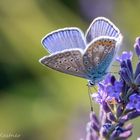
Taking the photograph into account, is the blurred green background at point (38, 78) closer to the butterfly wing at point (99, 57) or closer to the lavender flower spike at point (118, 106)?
the butterfly wing at point (99, 57)

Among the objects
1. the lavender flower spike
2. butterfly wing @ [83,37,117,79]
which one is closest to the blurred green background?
butterfly wing @ [83,37,117,79]

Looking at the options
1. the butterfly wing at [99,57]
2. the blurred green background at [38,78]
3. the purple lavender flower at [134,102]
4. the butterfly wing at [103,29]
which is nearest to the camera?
the purple lavender flower at [134,102]

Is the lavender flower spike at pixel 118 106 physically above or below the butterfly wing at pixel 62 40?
below

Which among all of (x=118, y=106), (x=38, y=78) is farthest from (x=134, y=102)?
(x=38, y=78)

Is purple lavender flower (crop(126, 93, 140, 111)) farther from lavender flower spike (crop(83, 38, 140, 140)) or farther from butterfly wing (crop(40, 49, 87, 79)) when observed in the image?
butterfly wing (crop(40, 49, 87, 79))

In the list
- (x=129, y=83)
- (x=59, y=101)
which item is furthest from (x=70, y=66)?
(x=59, y=101)

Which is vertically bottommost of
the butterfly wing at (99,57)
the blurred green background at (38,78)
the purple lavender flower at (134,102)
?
the blurred green background at (38,78)

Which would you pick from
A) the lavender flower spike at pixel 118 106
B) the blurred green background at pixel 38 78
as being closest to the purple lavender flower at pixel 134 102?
the lavender flower spike at pixel 118 106
